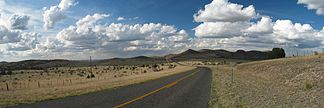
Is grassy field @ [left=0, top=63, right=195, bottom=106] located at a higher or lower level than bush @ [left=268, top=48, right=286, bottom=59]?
lower

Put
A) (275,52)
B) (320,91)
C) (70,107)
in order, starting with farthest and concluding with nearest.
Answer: (275,52) → (320,91) → (70,107)

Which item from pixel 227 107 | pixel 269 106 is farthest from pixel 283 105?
pixel 227 107

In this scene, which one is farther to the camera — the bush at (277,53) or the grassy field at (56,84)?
the bush at (277,53)

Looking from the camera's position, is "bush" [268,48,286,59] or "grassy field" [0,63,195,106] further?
"bush" [268,48,286,59]

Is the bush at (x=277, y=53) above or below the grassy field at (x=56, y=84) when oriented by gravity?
above

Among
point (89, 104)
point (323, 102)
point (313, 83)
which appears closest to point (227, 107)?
point (323, 102)

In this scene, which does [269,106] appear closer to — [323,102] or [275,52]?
[323,102]

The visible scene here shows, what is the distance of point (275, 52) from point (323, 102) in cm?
12798

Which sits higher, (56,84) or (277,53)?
(277,53)

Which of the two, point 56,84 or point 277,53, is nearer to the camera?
point 56,84

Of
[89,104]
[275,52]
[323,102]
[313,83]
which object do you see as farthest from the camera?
[275,52]

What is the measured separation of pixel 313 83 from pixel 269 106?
9828mm

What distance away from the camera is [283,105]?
45.4 ft

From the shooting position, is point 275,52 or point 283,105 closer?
point 283,105
